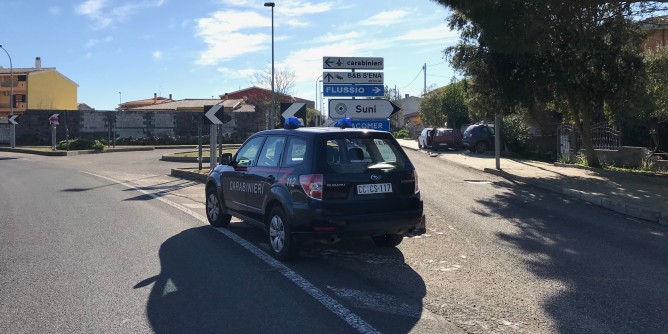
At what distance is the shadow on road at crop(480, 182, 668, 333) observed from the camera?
4.70m

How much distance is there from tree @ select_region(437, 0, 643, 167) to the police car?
764cm

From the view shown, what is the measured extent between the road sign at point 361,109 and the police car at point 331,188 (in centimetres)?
457

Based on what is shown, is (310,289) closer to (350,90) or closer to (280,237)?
(280,237)

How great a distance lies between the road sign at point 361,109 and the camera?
11.8 meters

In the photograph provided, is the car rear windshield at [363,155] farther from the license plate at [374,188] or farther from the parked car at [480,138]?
the parked car at [480,138]

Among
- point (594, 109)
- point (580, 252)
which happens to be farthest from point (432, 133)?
point (580, 252)

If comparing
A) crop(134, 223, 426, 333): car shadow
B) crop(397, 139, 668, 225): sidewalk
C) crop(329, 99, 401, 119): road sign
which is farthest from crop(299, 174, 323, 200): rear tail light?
crop(397, 139, 668, 225): sidewalk

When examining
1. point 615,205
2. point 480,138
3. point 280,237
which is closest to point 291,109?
point 615,205

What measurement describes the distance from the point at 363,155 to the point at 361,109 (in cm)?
530

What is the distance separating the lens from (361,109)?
11914 mm

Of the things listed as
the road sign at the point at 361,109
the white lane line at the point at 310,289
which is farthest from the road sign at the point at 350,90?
the white lane line at the point at 310,289

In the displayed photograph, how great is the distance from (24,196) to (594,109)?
16499 mm

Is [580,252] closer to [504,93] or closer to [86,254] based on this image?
[86,254]

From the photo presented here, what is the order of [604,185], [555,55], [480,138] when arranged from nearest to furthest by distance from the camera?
[604,185] → [555,55] → [480,138]
